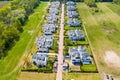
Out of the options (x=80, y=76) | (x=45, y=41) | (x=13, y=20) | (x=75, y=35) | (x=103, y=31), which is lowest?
(x=103, y=31)

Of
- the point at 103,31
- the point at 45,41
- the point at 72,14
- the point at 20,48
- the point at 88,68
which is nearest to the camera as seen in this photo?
the point at 88,68

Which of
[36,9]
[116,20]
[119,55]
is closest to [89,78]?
[119,55]

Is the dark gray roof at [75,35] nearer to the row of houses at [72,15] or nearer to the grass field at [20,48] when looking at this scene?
the row of houses at [72,15]

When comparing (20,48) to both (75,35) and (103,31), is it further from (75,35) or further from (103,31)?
(103,31)

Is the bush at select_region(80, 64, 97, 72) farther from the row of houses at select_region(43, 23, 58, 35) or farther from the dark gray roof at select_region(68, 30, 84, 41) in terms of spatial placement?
the row of houses at select_region(43, 23, 58, 35)

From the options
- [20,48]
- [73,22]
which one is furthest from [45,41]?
[73,22]

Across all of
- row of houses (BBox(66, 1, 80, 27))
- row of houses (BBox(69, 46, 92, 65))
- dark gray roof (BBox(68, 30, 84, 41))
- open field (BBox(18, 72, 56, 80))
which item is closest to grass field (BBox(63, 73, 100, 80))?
open field (BBox(18, 72, 56, 80))

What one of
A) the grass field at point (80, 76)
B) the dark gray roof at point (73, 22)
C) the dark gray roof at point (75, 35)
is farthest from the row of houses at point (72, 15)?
the grass field at point (80, 76)
